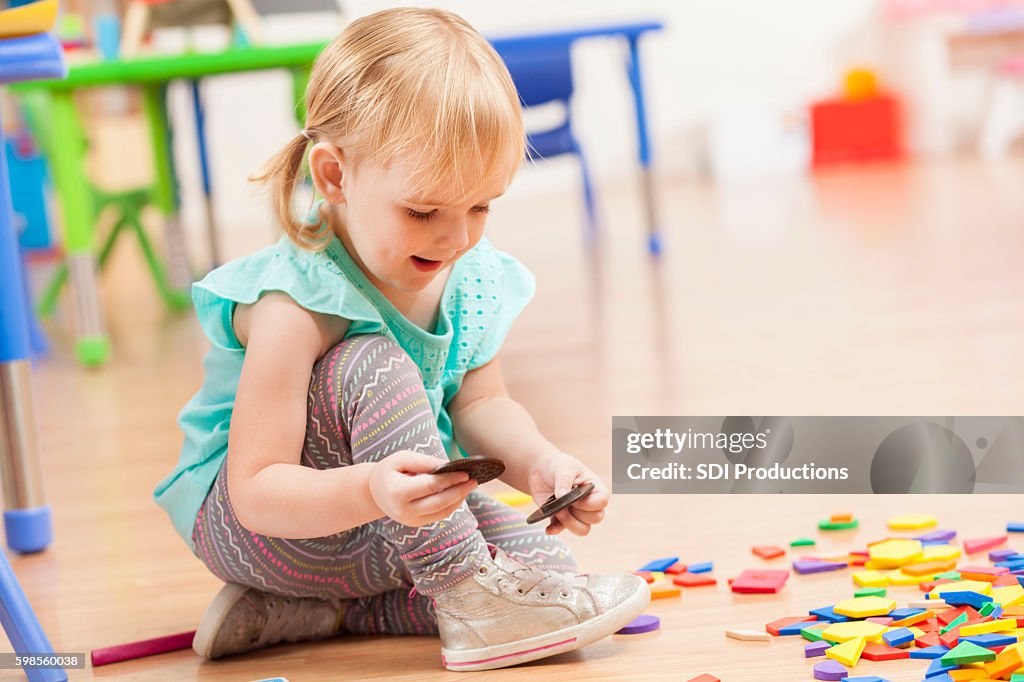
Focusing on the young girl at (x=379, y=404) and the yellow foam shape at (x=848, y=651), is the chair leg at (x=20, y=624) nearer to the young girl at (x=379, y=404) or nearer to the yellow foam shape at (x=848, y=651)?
the young girl at (x=379, y=404)

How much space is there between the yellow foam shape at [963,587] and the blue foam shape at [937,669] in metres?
0.13

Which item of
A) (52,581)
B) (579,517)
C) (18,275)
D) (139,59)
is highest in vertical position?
(139,59)

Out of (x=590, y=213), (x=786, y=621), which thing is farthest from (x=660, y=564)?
(x=590, y=213)

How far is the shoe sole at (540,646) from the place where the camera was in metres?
0.91

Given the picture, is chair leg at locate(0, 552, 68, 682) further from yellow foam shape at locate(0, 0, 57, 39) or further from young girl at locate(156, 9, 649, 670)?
yellow foam shape at locate(0, 0, 57, 39)

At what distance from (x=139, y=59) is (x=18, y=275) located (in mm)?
1500

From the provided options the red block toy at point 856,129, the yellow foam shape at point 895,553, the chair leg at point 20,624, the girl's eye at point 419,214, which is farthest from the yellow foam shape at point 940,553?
the red block toy at point 856,129

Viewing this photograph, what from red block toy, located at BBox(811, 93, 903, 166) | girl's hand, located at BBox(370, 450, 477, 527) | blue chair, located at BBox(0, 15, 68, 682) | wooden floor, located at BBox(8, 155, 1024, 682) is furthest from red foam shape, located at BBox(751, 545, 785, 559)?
red block toy, located at BBox(811, 93, 903, 166)

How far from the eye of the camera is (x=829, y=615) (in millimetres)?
939

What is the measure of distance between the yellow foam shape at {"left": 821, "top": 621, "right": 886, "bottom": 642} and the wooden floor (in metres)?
0.03

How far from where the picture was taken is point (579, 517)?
90cm

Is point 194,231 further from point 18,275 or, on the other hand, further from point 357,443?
point 357,443

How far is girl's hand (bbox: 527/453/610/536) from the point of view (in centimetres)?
89

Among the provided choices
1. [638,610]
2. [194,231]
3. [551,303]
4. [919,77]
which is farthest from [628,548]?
[919,77]
